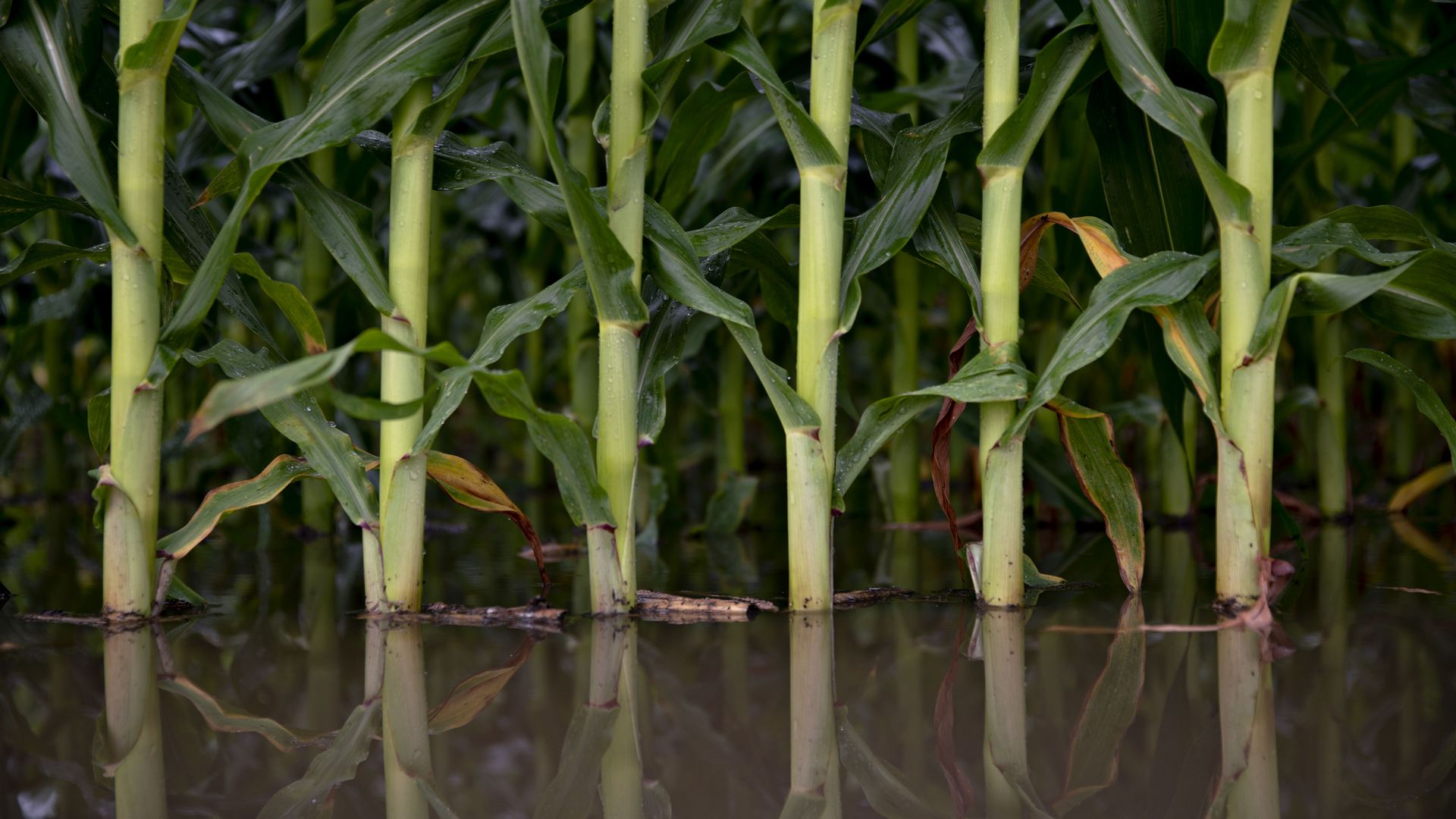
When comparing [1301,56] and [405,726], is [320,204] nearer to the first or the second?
[405,726]

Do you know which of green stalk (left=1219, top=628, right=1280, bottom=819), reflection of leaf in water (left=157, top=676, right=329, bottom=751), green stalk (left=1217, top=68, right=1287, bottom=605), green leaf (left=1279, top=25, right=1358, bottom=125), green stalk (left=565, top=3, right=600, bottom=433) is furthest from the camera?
green stalk (left=565, top=3, right=600, bottom=433)

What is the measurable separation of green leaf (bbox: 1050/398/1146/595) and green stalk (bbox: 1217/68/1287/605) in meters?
0.15

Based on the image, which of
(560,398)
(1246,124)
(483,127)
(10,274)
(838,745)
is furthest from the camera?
(560,398)

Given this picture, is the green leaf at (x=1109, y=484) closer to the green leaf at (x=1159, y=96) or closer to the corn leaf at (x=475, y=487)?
the green leaf at (x=1159, y=96)

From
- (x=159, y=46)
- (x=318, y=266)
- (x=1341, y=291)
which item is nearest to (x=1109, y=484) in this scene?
(x=1341, y=291)

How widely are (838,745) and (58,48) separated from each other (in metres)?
1.22

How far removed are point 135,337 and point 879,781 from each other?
103cm

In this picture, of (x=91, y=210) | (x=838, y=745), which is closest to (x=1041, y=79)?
(x=838, y=745)

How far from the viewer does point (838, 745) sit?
878 mm

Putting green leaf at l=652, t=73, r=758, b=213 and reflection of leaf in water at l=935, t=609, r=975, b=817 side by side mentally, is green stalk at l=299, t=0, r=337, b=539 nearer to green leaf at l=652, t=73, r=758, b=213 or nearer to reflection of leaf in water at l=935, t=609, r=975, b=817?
green leaf at l=652, t=73, r=758, b=213

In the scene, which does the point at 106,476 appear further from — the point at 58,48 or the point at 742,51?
the point at 742,51

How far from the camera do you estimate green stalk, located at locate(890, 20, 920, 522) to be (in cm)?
228

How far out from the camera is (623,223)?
1.29 metres

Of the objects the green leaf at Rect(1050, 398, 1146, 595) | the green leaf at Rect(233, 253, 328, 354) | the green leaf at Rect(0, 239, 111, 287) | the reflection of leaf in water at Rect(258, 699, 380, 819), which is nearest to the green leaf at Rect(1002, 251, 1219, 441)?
the green leaf at Rect(1050, 398, 1146, 595)
